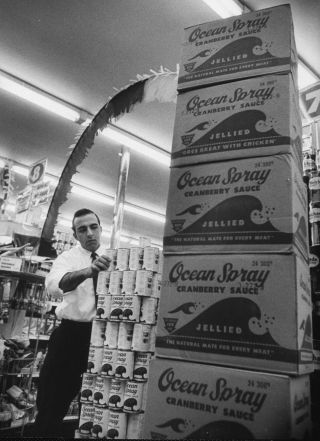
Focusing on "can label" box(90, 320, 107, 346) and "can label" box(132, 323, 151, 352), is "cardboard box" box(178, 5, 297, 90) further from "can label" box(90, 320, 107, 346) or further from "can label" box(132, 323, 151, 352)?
"can label" box(90, 320, 107, 346)

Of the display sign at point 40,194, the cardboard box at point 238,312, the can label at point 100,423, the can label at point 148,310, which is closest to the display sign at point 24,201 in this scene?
the display sign at point 40,194

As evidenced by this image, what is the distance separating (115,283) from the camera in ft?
10.3

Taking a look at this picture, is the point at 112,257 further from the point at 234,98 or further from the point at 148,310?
the point at 234,98

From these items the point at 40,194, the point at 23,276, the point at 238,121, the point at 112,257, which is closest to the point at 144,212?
the point at 40,194

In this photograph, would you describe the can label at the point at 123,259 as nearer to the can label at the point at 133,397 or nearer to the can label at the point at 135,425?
the can label at the point at 133,397

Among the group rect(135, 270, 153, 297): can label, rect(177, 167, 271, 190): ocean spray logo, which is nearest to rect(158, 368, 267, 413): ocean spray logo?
rect(177, 167, 271, 190): ocean spray logo

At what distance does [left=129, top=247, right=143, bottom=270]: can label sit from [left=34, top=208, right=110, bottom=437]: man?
321mm

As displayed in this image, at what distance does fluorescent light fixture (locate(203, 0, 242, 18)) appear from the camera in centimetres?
344

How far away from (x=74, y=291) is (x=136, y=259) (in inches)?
22.8

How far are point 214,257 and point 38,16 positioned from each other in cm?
373

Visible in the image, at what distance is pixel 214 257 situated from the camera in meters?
1.28

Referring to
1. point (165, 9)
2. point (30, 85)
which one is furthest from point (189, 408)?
point (30, 85)

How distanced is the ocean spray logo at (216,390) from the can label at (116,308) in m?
1.78

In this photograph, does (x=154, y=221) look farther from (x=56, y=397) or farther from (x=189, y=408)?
(x=189, y=408)
